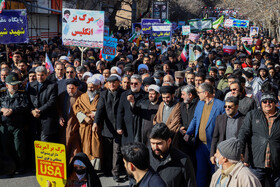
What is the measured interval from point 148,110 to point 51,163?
249 cm

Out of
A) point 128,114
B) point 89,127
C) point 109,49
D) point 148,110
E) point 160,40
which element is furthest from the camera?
point 160,40

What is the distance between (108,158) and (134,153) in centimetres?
366

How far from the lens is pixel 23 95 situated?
6742 millimetres

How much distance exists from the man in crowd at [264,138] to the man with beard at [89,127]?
254 cm

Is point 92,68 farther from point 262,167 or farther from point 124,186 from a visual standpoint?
point 262,167

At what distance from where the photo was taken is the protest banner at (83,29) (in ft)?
33.1

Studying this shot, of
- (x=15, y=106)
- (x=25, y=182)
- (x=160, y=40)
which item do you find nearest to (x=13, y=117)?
(x=15, y=106)

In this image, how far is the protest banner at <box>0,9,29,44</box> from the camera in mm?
10211

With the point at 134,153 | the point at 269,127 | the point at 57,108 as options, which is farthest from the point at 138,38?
the point at 134,153

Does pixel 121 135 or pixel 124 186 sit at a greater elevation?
pixel 121 135

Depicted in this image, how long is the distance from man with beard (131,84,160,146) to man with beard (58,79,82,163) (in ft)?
3.94

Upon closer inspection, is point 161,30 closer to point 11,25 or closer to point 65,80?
point 11,25

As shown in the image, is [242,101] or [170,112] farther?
[242,101]

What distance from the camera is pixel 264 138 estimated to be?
197 inches
